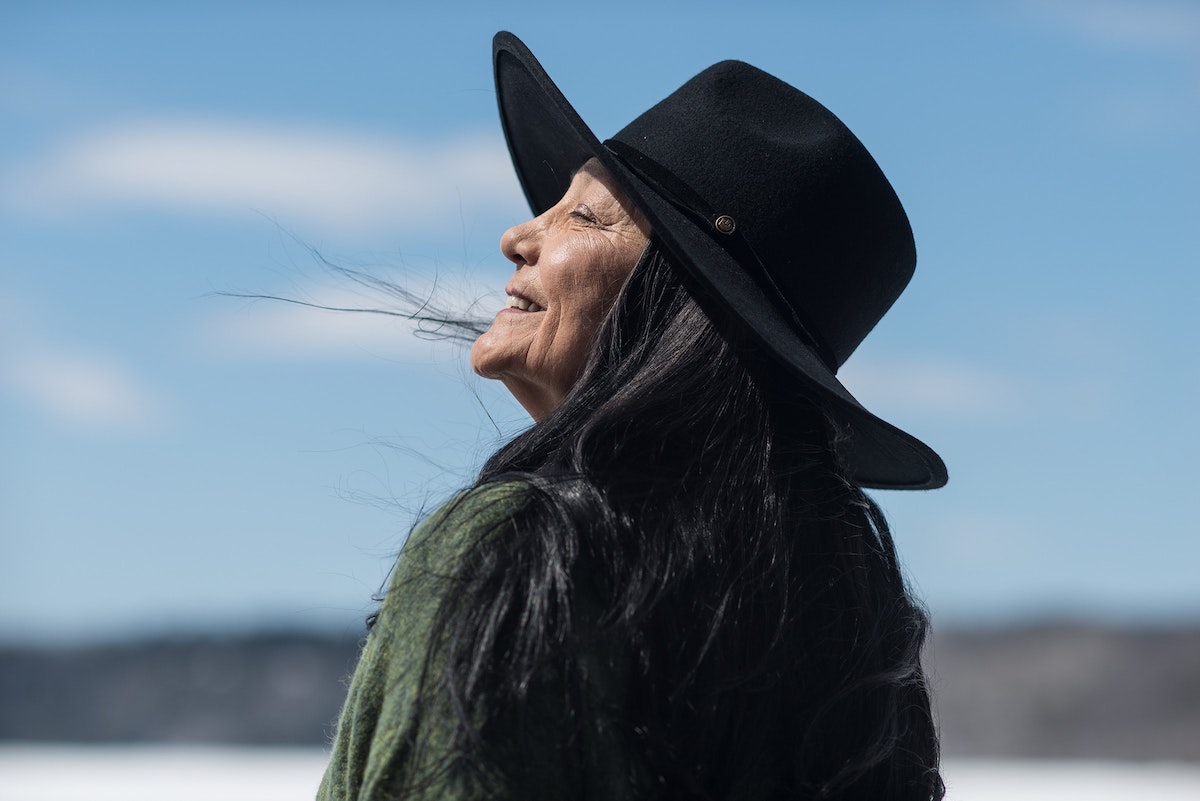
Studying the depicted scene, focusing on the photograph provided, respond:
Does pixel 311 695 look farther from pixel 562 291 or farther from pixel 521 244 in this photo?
pixel 562 291

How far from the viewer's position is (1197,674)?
12641 millimetres

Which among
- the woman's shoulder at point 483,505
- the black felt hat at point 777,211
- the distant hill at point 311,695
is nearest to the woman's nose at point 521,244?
the black felt hat at point 777,211

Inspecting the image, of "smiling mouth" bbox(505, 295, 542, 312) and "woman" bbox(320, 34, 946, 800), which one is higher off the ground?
"smiling mouth" bbox(505, 295, 542, 312)

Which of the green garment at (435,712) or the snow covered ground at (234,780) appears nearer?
the green garment at (435,712)

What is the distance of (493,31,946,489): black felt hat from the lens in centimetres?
167

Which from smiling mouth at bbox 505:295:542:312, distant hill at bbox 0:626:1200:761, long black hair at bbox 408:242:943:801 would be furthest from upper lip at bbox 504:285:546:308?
distant hill at bbox 0:626:1200:761

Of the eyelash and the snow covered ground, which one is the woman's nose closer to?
the eyelash

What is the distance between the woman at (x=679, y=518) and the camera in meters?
1.28

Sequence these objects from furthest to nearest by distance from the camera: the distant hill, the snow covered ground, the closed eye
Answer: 1. the distant hill
2. the snow covered ground
3. the closed eye

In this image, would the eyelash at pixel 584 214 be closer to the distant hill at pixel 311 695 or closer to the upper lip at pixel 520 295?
the upper lip at pixel 520 295

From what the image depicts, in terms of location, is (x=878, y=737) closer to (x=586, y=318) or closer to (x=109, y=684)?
(x=586, y=318)

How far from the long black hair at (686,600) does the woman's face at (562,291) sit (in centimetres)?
6

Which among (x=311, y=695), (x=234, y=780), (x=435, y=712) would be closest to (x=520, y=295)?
(x=435, y=712)

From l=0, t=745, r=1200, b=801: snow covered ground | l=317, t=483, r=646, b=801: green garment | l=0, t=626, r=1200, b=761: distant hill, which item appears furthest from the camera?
l=0, t=626, r=1200, b=761: distant hill
